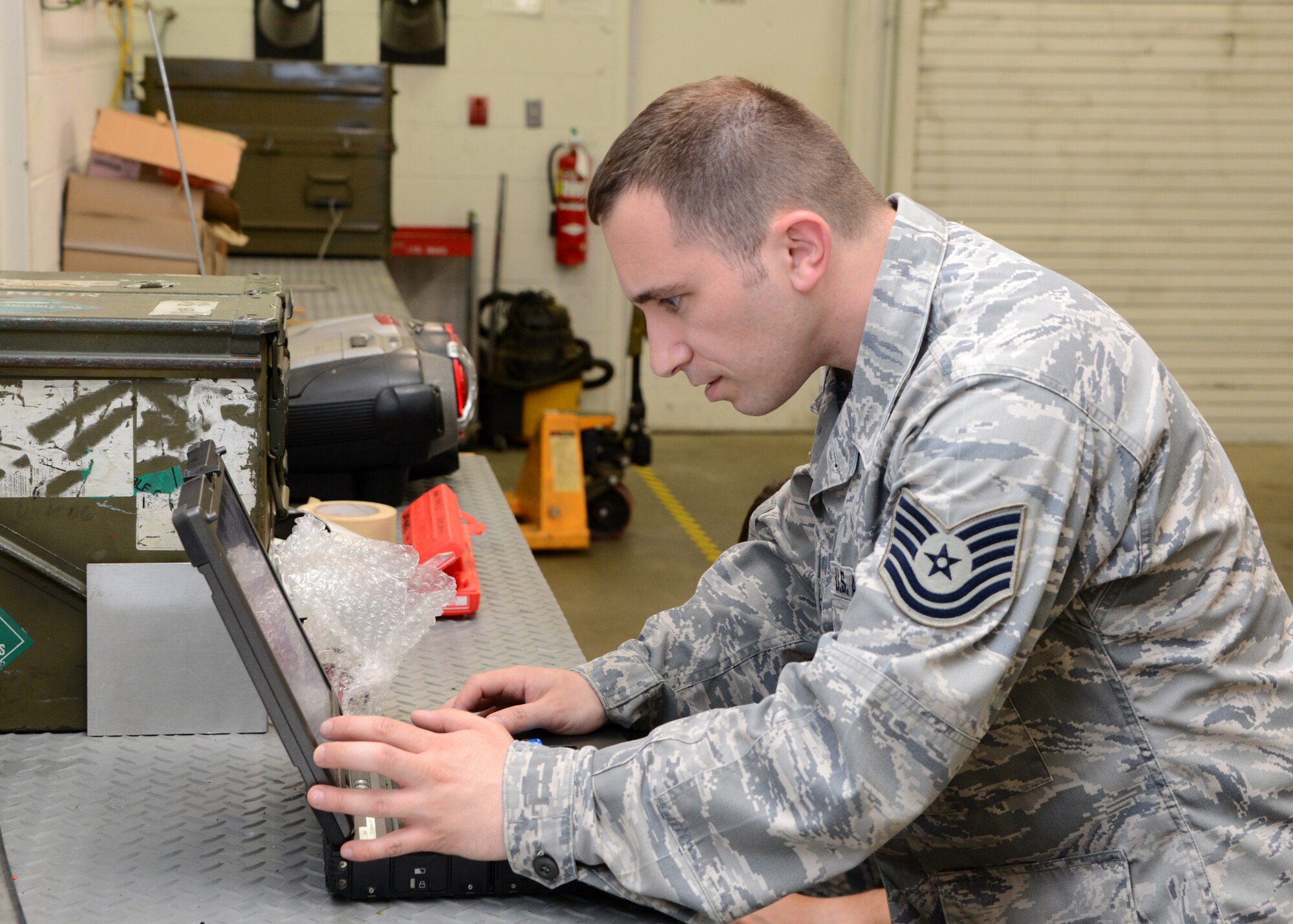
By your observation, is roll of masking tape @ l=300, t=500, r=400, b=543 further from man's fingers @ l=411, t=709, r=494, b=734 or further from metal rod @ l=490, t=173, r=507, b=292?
metal rod @ l=490, t=173, r=507, b=292

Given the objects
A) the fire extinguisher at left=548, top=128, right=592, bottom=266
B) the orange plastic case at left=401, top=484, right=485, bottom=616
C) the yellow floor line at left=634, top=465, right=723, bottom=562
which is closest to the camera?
the orange plastic case at left=401, top=484, right=485, bottom=616

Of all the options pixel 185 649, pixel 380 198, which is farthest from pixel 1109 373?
pixel 380 198

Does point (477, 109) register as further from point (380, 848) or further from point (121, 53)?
point (380, 848)

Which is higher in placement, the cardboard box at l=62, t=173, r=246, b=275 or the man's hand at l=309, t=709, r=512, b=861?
the cardboard box at l=62, t=173, r=246, b=275

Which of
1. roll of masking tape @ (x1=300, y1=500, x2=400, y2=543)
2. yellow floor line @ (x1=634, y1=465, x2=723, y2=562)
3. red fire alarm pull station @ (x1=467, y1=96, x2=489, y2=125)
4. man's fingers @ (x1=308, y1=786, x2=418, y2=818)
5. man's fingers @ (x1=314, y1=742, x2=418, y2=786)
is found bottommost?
yellow floor line @ (x1=634, y1=465, x2=723, y2=562)

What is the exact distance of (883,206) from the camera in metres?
1.10

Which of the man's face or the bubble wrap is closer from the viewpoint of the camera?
the man's face

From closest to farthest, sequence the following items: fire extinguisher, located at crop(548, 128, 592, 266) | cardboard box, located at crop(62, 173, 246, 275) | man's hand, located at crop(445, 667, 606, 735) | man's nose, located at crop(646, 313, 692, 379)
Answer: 1. man's nose, located at crop(646, 313, 692, 379)
2. man's hand, located at crop(445, 667, 606, 735)
3. cardboard box, located at crop(62, 173, 246, 275)
4. fire extinguisher, located at crop(548, 128, 592, 266)

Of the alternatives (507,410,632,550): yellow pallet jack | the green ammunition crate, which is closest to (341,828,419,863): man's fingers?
(507,410,632,550): yellow pallet jack

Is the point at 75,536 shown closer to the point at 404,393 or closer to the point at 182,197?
the point at 404,393

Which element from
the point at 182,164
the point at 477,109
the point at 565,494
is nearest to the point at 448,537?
the point at 182,164

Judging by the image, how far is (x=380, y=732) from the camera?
933 millimetres

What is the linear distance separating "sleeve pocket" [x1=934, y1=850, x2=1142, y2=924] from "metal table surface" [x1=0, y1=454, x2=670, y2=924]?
0.97ft

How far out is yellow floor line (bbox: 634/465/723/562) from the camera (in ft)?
15.4
